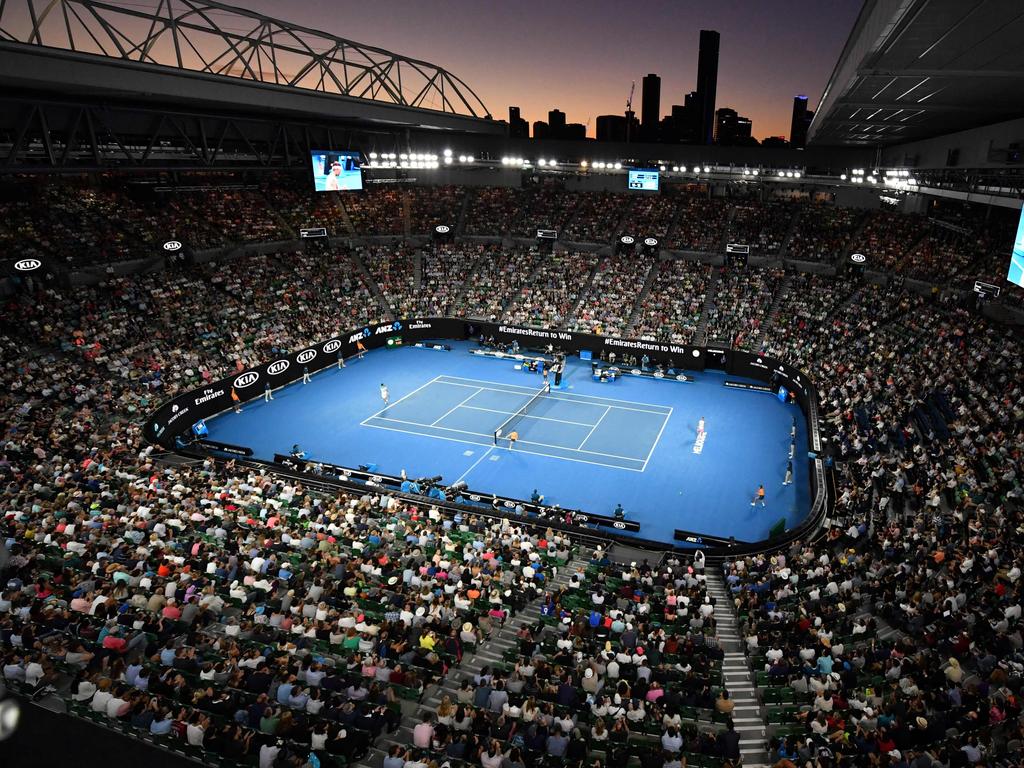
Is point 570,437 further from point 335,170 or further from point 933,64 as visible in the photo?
point 335,170

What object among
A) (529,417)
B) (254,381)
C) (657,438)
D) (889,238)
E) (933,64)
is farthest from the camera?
(889,238)

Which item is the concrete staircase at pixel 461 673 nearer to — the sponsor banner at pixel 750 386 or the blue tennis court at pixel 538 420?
the blue tennis court at pixel 538 420

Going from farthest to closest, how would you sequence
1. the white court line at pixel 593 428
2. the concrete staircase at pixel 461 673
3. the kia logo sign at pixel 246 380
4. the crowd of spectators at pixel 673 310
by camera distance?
1. the crowd of spectators at pixel 673 310
2. the kia logo sign at pixel 246 380
3. the white court line at pixel 593 428
4. the concrete staircase at pixel 461 673

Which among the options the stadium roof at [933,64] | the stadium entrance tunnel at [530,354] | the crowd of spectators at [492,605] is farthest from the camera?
the stadium entrance tunnel at [530,354]

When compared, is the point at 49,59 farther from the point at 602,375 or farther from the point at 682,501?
the point at 602,375

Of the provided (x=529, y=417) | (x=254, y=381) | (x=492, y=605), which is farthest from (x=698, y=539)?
(x=254, y=381)

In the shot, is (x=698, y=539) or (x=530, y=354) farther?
(x=530, y=354)

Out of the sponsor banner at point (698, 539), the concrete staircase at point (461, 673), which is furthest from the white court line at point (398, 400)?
the sponsor banner at point (698, 539)

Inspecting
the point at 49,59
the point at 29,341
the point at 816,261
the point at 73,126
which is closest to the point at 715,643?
the point at 49,59
